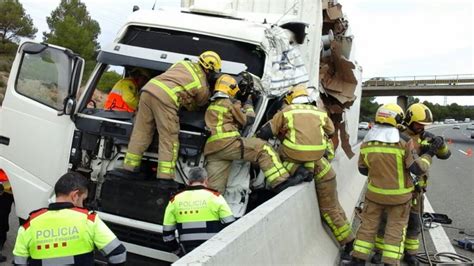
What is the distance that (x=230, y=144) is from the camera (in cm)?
509

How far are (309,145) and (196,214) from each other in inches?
72.1

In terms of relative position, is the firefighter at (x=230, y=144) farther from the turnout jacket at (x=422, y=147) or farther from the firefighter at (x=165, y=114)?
the turnout jacket at (x=422, y=147)

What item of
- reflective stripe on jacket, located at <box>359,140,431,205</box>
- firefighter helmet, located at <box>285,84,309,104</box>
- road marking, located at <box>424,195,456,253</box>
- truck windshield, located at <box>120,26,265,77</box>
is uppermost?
truck windshield, located at <box>120,26,265,77</box>

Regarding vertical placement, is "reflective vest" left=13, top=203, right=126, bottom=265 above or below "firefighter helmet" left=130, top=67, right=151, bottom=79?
below

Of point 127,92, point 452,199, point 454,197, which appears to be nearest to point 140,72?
point 127,92

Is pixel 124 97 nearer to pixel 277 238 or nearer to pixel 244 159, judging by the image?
pixel 244 159

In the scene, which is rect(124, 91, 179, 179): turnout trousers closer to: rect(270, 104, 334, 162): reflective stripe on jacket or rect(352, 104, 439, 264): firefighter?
rect(270, 104, 334, 162): reflective stripe on jacket

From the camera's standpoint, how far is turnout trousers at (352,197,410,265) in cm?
543

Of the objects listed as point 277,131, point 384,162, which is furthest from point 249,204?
point 384,162

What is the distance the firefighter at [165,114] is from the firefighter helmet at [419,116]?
2.70 m

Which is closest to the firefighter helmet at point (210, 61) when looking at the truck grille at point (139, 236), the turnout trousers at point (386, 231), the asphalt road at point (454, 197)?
the truck grille at point (139, 236)

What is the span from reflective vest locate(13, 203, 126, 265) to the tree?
32.8 m

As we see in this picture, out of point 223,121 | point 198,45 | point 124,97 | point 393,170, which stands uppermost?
point 198,45

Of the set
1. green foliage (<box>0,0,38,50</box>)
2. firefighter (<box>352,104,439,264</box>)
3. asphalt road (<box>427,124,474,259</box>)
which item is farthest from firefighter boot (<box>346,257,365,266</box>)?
green foliage (<box>0,0,38,50</box>)
